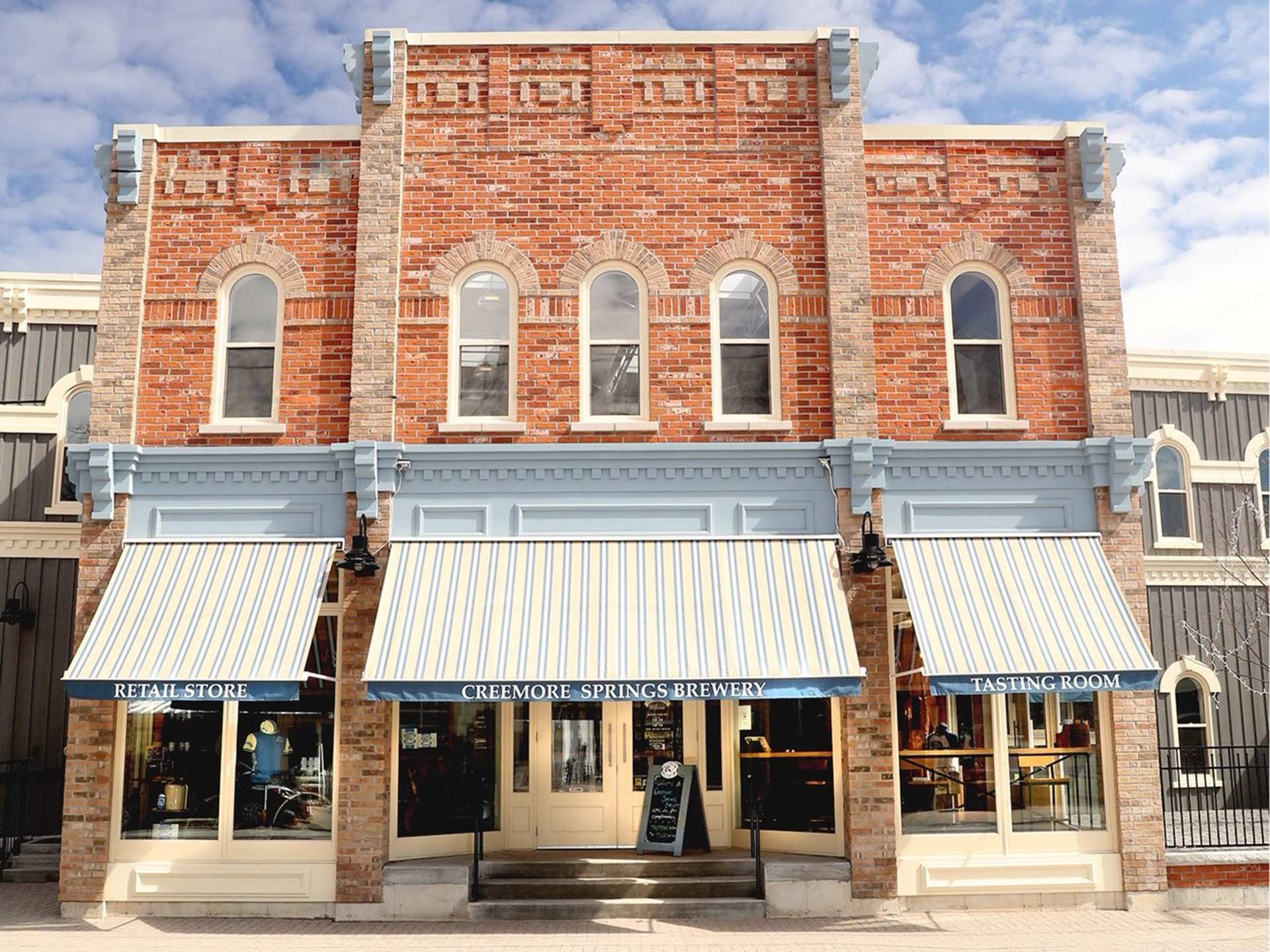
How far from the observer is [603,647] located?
37.0 feet

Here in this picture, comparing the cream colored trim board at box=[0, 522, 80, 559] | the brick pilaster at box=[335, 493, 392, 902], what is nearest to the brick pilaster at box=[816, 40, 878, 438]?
the brick pilaster at box=[335, 493, 392, 902]

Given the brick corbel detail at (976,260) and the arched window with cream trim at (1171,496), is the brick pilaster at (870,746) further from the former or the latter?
the arched window with cream trim at (1171,496)

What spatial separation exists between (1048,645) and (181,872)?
9.12 metres

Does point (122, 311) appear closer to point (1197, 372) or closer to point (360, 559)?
point (360, 559)

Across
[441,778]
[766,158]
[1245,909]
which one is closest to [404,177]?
[766,158]

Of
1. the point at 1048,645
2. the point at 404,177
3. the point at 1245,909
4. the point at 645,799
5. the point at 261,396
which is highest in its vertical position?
the point at 404,177

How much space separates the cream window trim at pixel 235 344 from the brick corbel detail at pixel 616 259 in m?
→ 3.20

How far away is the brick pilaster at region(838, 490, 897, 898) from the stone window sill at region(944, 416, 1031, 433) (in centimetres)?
135

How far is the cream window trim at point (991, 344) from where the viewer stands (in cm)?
1274

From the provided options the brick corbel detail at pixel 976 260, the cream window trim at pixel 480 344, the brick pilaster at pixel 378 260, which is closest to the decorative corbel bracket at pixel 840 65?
the brick corbel detail at pixel 976 260

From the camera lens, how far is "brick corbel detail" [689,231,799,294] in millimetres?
12883

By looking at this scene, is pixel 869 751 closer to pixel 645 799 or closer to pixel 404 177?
pixel 645 799

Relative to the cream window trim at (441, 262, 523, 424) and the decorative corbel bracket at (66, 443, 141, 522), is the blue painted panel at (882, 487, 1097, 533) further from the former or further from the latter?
the decorative corbel bracket at (66, 443, 141, 522)

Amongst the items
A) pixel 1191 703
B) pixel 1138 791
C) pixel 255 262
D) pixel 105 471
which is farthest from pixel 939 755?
pixel 1191 703
